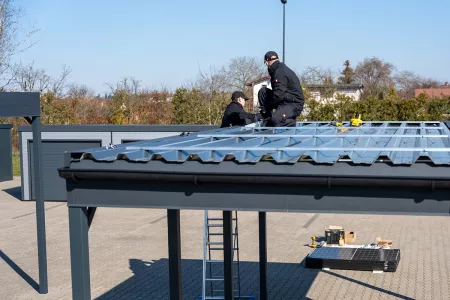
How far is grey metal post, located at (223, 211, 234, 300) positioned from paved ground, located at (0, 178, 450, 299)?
217 cm

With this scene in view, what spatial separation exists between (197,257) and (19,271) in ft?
12.3

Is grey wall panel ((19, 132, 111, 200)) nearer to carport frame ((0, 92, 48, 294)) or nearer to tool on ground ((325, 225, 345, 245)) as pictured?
tool on ground ((325, 225, 345, 245))

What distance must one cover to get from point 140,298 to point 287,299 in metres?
2.56

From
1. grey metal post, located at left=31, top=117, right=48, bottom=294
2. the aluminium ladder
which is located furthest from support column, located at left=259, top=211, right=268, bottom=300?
grey metal post, located at left=31, top=117, right=48, bottom=294

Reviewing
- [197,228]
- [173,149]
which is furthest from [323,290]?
[173,149]

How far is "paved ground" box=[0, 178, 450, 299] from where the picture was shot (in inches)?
476

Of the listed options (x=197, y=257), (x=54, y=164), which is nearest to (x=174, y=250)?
(x=197, y=257)

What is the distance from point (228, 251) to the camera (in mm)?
9438

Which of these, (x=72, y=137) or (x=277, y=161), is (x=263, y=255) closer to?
(x=277, y=161)

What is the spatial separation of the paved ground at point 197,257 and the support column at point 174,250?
10.2ft

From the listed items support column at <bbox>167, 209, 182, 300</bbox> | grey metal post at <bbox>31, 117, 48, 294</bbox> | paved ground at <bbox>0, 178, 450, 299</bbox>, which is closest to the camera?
support column at <bbox>167, 209, 182, 300</bbox>

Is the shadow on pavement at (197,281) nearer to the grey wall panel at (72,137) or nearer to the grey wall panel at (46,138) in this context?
the grey wall panel at (72,137)

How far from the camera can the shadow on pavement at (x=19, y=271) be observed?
1274 centimetres

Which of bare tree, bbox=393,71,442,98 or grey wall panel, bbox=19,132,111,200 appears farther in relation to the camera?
bare tree, bbox=393,71,442,98
